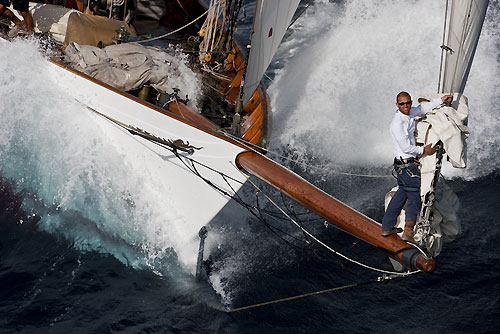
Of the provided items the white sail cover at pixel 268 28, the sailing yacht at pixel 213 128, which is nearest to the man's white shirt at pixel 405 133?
the sailing yacht at pixel 213 128

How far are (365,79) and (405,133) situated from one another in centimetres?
610

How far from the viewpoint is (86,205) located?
10211mm

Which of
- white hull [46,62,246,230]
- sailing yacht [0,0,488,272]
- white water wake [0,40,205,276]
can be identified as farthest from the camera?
white water wake [0,40,205,276]

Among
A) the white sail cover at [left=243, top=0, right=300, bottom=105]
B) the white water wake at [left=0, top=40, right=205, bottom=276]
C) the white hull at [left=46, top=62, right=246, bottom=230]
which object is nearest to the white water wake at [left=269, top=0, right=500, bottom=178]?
the white water wake at [left=0, top=40, right=205, bottom=276]

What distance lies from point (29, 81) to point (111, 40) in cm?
161

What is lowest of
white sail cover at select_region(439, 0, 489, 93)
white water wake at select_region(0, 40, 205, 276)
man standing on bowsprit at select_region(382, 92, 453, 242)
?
white water wake at select_region(0, 40, 205, 276)

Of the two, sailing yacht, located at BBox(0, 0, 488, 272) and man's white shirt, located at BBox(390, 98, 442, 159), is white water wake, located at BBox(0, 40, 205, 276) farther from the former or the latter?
man's white shirt, located at BBox(390, 98, 442, 159)

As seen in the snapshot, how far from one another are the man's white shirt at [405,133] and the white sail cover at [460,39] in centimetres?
27

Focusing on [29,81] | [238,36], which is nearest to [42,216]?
[29,81]

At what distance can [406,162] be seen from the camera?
7.61m

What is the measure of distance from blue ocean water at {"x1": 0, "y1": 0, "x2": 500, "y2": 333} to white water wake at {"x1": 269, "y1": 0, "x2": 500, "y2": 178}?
0.13 ft

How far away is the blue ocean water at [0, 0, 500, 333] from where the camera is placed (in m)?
8.71

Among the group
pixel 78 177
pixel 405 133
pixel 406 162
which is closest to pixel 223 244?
pixel 78 177

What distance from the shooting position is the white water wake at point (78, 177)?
9.70 metres
